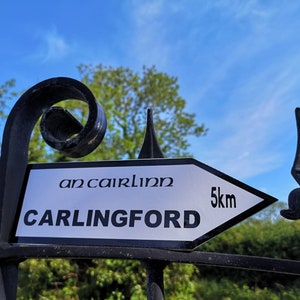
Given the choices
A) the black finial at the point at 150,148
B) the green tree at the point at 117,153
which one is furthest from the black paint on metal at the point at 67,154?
the green tree at the point at 117,153

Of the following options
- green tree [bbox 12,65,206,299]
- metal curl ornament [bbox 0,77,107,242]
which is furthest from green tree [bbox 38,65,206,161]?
metal curl ornament [bbox 0,77,107,242]

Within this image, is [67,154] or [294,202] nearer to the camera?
[294,202]

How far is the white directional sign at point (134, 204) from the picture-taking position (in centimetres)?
84

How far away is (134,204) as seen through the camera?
902 mm

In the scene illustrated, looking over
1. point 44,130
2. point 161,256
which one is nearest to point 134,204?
point 161,256

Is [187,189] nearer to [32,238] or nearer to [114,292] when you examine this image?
[32,238]

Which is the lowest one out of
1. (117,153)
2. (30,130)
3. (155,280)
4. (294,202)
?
(155,280)

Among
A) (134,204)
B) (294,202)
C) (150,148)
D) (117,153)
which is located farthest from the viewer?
(117,153)

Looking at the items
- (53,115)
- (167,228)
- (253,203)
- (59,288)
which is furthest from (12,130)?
(59,288)

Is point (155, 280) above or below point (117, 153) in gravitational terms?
below

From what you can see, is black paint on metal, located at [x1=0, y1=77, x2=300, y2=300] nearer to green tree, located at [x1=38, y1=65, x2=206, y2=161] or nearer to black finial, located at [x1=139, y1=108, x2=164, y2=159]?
black finial, located at [x1=139, y1=108, x2=164, y2=159]

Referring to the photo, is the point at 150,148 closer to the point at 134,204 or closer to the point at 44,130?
the point at 134,204

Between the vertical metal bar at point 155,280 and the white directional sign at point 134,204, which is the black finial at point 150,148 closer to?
the white directional sign at point 134,204

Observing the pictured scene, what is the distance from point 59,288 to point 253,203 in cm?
537
